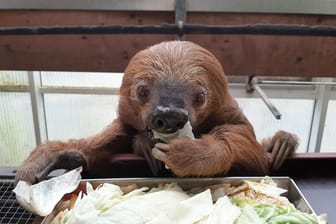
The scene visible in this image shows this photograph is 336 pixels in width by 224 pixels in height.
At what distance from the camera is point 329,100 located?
9.00ft

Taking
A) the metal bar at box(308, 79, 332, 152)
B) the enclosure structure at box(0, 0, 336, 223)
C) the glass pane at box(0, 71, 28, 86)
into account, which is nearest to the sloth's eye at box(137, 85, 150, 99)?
the enclosure structure at box(0, 0, 336, 223)

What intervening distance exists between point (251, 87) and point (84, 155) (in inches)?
63.7

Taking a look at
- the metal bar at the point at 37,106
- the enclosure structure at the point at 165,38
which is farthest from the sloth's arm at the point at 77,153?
the metal bar at the point at 37,106

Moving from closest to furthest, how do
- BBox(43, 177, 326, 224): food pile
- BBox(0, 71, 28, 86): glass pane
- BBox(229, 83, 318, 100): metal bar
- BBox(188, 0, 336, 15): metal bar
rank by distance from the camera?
BBox(43, 177, 326, 224): food pile, BBox(188, 0, 336, 15): metal bar, BBox(0, 71, 28, 86): glass pane, BBox(229, 83, 318, 100): metal bar

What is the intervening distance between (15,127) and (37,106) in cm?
31

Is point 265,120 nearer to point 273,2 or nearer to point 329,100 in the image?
point 329,100

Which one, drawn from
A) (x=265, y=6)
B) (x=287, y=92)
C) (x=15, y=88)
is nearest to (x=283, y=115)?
(x=287, y=92)

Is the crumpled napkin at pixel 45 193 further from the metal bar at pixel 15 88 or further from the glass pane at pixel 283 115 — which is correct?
the glass pane at pixel 283 115

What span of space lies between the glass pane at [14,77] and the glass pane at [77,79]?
118 millimetres

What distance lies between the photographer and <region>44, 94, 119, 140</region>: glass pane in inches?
107

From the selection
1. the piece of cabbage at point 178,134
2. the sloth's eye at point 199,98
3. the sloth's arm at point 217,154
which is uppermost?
the sloth's eye at point 199,98

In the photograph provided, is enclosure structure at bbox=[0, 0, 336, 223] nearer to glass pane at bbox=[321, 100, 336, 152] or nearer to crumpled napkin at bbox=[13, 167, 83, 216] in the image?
glass pane at bbox=[321, 100, 336, 152]

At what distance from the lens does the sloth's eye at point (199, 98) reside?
102 cm

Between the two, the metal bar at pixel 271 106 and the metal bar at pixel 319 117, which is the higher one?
the metal bar at pixel 271 106
